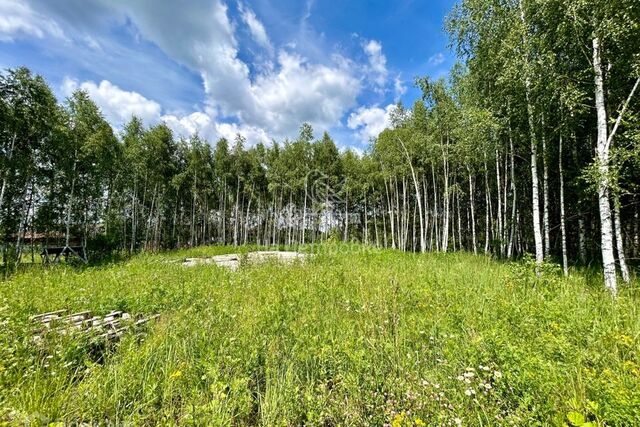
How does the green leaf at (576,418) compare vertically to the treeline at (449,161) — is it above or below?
below

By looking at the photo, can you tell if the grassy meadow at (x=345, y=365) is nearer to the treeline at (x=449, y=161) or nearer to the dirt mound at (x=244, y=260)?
the treeline at (x=449, y=161)

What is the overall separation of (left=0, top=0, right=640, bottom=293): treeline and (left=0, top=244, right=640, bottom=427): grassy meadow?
3.36 m

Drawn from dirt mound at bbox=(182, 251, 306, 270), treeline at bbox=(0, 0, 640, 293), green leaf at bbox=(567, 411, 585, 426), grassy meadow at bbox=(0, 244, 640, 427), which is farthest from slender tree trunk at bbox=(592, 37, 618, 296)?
dirt mound at bbox=(182, 251, 306, 270)

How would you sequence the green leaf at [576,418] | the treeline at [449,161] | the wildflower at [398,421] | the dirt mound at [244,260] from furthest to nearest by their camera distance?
the dirt mound at [244,260] < the treeline at [449,161] < the wildflower at [398,421] < the green leaf at [576,418]

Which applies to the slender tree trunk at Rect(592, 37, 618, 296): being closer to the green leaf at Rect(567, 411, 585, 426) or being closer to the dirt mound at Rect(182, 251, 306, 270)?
the green leaf at Rect(567, 411, 585, 426)

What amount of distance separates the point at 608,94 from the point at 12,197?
25335 mm

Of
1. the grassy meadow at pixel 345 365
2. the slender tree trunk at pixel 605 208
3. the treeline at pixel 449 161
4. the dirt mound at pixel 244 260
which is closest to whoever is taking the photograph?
the grassy meadow at pixel 345 365

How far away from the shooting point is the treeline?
21.7 ft

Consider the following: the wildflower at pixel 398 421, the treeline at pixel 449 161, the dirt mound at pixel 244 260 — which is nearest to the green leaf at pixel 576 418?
the wildflower at pixel 398 421

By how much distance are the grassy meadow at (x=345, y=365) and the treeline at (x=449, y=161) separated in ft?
11.0

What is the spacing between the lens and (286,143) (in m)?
27.6

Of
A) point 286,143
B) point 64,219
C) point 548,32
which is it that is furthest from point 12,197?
point 548,32

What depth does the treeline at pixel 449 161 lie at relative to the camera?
6.60m

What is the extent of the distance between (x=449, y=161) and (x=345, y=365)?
19757mm
